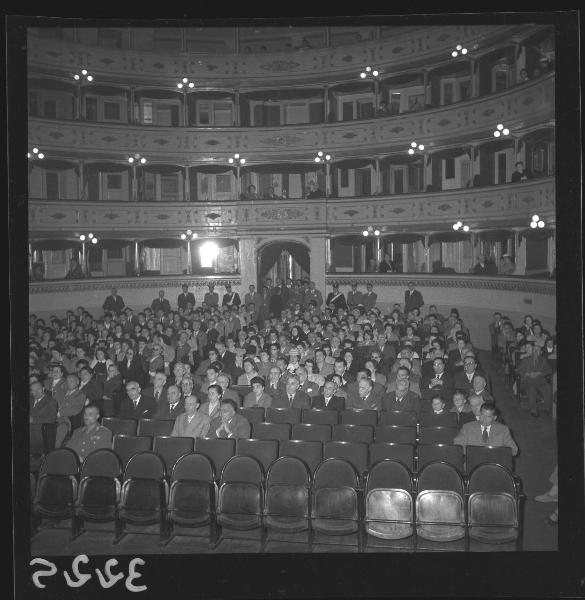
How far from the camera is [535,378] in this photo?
986 centimetres

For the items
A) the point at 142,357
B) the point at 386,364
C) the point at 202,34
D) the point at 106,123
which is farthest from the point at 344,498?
the point at 202,34

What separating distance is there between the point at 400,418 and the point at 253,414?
188cm

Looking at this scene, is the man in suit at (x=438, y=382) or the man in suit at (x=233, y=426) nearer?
the man in suit at (x=233, y=426)

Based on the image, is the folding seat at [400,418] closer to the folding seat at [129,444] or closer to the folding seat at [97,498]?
the folding seat at [129,444]

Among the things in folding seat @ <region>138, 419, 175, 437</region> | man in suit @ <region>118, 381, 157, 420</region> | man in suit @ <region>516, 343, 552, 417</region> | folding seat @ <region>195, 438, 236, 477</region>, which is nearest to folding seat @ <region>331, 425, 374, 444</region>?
folding seat @ <region>195, 438, 236, 477</region>

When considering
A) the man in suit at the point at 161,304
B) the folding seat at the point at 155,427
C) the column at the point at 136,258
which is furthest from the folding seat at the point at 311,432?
the column at the point at 136,258

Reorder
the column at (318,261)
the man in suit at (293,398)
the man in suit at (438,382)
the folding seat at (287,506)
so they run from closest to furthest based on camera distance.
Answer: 1. the folding seat at (287,506)
2. the man in suit at (293,398)
3. the man in suit at (438,382)
4. the column at (318,261)

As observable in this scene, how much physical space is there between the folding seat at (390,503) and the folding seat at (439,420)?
1.29 metres

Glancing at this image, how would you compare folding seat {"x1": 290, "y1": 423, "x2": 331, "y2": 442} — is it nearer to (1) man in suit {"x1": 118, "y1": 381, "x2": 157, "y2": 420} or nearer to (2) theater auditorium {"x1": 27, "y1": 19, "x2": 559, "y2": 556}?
(2) theater auditorium {"x1": 27, "y1": 19, "x2": 559, "y2": 556}

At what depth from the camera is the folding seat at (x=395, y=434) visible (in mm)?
7594

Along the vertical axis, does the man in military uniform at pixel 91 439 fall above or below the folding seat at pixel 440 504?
above

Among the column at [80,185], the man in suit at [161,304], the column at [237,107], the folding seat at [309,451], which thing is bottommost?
the folding seat at [309,451]

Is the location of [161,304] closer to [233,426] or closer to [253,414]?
[253,414]

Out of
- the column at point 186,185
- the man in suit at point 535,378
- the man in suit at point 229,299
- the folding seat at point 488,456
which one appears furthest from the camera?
the column at point 186,185
